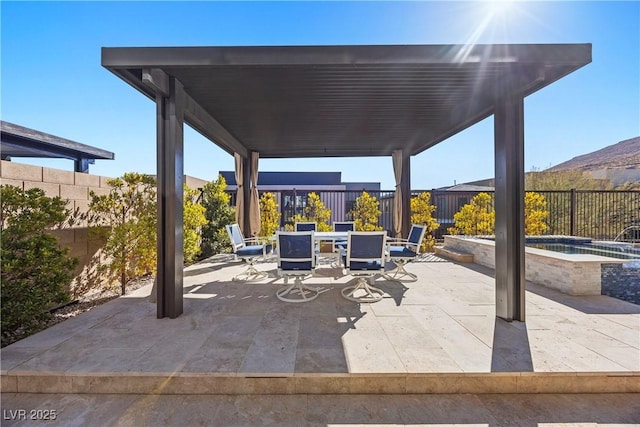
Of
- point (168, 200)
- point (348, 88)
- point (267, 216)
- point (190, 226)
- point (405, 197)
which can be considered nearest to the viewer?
point (168, 200)

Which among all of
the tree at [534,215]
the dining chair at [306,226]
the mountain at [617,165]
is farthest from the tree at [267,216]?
the mountain at [617,165]

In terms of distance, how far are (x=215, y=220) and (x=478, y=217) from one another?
23.7 feet

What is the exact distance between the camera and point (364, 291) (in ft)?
13.9

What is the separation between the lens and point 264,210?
7945 mm

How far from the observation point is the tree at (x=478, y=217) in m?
7.41

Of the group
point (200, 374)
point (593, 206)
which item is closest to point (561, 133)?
point (593, 206)

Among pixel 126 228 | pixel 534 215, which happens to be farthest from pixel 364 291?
pixel 534 215

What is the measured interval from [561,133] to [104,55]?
1417cm

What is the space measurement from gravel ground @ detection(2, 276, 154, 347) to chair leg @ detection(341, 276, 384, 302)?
3576 mm

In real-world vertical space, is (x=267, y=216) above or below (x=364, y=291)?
above

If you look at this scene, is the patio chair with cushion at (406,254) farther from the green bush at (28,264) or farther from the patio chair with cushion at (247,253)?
the green bush at (28,264)

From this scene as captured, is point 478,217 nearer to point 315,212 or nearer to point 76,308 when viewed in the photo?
point 315,212

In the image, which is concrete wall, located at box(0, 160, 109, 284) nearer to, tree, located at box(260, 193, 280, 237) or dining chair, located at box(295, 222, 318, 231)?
dining chair, located at box(295, 222, 318, 231)

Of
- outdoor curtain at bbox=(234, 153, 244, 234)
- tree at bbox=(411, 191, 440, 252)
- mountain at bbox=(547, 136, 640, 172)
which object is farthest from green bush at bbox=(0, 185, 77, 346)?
mountain at bbox=(547, 136, 640, 172)
